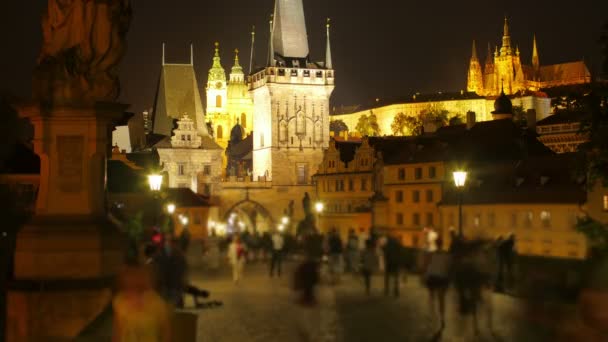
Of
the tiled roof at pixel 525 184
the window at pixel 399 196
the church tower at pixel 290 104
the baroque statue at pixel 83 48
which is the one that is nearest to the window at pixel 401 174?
the window at pixel 399 196

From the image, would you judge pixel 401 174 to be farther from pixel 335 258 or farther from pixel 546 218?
pixel 335 258

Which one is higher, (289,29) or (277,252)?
(289,29)

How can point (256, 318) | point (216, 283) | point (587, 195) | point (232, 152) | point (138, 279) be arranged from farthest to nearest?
point (232, 152), point (587, 195), point (216, 283), point (256, 318), point (138, 279)

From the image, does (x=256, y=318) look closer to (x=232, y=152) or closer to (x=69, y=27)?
(x=69, y=27)

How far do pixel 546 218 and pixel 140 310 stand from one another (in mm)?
40197

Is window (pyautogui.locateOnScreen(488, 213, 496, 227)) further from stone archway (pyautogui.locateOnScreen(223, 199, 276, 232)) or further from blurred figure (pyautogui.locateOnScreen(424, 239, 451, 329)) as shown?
stone archway (pyautogui.locateOnScreen(223, 199, 276, 232))

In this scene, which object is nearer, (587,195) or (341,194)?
(587,195)

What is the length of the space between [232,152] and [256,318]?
5972 inches

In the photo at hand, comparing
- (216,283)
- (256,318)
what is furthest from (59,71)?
(216,283)

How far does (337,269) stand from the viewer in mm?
Answer: 22953

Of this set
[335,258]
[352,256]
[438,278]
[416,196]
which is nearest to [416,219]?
[416,196]

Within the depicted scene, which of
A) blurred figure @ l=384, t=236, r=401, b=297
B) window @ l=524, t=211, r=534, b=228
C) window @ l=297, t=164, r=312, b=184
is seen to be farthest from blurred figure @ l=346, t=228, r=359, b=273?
window @ l=297, t=164, r=312, b=184

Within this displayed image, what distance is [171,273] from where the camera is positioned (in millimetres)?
16297

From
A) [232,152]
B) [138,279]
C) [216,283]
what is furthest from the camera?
[232,152]
